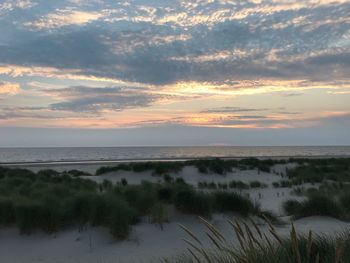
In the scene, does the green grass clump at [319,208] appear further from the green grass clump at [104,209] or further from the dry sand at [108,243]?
the green grass clump at [104,209]

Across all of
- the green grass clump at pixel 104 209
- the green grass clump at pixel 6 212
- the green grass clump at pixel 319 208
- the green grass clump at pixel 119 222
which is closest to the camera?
the green grass clump at pixel 119 222

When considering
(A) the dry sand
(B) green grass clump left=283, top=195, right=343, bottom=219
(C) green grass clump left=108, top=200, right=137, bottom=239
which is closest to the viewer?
(A) the dry sand

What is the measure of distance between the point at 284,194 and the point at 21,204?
14210 millimetres

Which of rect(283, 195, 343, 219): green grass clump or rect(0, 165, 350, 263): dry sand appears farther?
rect(283, 195, 343, 219): green grass clump

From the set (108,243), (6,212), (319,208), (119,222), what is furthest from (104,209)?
(319,208)

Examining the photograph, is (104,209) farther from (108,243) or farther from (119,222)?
(108,243)

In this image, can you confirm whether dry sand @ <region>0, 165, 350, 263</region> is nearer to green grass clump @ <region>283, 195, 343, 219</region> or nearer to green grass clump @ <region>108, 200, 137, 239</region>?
green grass clump @ <region>108, 200, 137, 239</region>

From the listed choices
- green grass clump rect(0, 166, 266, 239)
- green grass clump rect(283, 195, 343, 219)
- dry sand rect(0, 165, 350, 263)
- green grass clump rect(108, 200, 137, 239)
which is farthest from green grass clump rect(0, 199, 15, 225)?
green grass clump rect(283, 195, 343, 219)

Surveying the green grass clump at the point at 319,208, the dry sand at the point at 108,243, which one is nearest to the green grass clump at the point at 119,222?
the dry sand at the point at 108,243

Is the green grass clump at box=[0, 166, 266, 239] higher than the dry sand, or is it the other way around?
the green grass clump at box=[0, 166, 266, 239]

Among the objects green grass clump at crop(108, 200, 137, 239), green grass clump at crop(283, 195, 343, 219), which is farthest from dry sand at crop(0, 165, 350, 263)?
green grass clump at crop(283, 195, 343, 219)

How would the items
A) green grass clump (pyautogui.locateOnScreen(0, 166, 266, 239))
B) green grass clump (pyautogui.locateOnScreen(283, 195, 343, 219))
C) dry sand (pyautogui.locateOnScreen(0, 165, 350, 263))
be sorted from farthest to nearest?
1. green grass clump (pyautogui.locateOnScreen(283, 195, 343, 219))
2. green grass clump (pyautogui.locateOnScreen(0, 166, 266, 239))
3. dry sand (pyautogui.locateOnScreen(0, 165, 350, 263))

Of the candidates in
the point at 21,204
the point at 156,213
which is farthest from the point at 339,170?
the point at 21,204

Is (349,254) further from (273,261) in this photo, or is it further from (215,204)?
(215,204)
